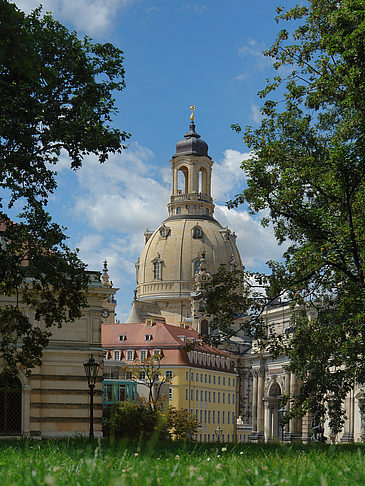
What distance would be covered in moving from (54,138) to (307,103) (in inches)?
335

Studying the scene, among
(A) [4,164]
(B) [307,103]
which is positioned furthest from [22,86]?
(B) [307,103]

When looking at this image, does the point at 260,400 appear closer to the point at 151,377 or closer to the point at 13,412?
the point at 151,377

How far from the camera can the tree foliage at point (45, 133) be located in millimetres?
18250

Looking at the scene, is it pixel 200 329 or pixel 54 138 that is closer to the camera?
pixel 54 138

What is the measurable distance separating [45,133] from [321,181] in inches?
298

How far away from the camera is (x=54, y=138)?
19156mm

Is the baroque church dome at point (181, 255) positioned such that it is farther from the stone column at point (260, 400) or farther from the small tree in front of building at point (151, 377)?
the small tree in front of building at point (151, 377)

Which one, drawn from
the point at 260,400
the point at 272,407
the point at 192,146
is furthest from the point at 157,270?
the point at 272,407

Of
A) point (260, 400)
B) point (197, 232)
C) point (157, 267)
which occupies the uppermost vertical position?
point (197, 232)

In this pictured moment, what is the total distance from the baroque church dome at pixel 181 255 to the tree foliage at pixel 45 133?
11364 cm

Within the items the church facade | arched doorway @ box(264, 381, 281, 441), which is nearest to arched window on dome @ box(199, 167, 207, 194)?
the church facade

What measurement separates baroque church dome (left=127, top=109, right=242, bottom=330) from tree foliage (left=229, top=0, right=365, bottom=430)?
109314 mm

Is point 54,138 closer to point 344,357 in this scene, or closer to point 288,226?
point 288,226

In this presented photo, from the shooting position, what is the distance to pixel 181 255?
148 meters
